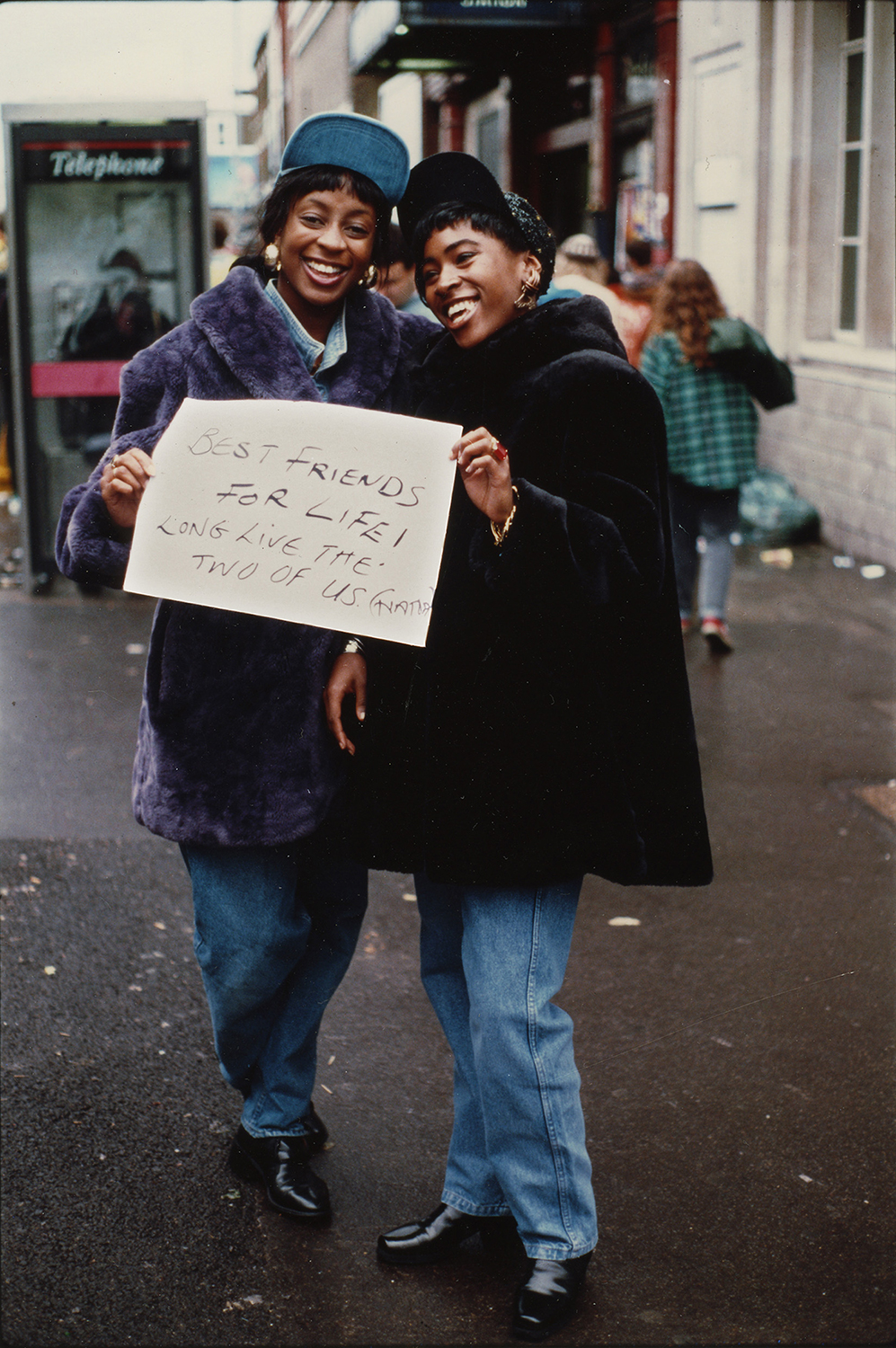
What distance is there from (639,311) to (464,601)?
677 centimetres

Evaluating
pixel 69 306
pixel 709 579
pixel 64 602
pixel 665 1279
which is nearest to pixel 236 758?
pixel 665 1279

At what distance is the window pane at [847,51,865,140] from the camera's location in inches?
385

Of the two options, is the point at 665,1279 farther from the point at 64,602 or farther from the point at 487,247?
the point at 64,602

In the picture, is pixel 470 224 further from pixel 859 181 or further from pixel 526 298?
pixel 859 181

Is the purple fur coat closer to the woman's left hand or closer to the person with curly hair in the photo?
the woman's left hand

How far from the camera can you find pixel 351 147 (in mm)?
2443

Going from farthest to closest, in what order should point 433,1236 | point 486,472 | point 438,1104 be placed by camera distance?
point 438,1104 < point 433,1236 < point 486,472

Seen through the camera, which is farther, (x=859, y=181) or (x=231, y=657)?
(x=859, y=181)

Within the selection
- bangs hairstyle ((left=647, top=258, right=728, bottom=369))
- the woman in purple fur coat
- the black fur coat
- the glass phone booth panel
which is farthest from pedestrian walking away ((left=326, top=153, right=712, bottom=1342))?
the glass phone booth panel

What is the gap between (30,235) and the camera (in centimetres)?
882

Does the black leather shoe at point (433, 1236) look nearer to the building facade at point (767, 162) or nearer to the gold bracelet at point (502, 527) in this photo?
the gold bracelet at point (502, 527)

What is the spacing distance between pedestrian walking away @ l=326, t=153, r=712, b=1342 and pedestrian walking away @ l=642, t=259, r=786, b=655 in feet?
16.1

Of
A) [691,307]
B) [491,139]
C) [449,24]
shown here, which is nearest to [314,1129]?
[691,307]

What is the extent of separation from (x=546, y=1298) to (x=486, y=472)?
1342 mm
